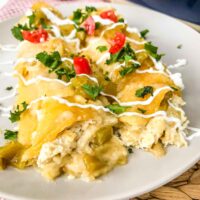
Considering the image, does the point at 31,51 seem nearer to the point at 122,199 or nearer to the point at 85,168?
the point at 85,168

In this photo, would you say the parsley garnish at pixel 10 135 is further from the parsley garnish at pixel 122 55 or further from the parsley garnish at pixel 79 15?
the parsley garnish at pixel 79 15

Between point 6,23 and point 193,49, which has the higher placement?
point 193,49

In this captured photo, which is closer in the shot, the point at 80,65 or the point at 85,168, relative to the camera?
the point at 85,168

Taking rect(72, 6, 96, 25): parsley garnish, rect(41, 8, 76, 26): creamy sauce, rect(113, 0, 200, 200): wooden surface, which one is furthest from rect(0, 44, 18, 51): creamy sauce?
rect(113, 0, 200, 200): wooden surface

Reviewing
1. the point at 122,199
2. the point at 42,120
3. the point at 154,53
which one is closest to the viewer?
the point at 122,199

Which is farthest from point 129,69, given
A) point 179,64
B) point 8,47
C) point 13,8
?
point 13,8

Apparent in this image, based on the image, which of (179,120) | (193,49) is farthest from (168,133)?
(193,49)
